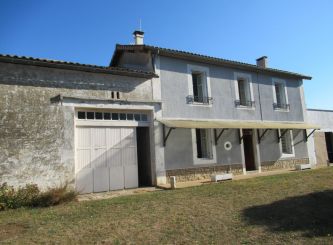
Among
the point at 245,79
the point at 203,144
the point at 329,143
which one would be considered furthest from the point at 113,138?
the point at 329,143

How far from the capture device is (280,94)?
1783cm

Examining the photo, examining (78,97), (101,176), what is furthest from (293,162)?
(78,97)

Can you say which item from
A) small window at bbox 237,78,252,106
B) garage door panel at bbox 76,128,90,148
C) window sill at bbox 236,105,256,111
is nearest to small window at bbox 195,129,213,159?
window sill at bbox 236,105,256,111

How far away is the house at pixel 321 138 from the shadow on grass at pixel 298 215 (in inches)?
419

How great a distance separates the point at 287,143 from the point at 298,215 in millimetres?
11120

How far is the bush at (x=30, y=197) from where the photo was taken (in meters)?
8.62

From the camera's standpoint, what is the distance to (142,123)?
1214 centimetres

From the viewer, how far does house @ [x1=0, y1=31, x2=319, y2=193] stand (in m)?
9.60

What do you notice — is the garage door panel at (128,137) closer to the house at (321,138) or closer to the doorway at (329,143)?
the house at (321,138)

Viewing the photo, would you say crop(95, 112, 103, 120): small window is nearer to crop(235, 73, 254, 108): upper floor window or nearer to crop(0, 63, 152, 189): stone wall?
crop(0, 63, 152, 189): stone wall

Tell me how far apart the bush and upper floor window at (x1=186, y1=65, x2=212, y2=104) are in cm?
712

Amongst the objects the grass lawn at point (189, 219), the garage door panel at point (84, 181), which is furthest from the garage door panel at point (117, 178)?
the grass lawn at point (189, 219)

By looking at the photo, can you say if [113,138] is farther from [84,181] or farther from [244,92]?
[244,92]

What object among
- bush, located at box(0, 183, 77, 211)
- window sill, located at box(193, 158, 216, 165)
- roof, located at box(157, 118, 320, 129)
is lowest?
bush, located at box(0, 183, 77, 211)
